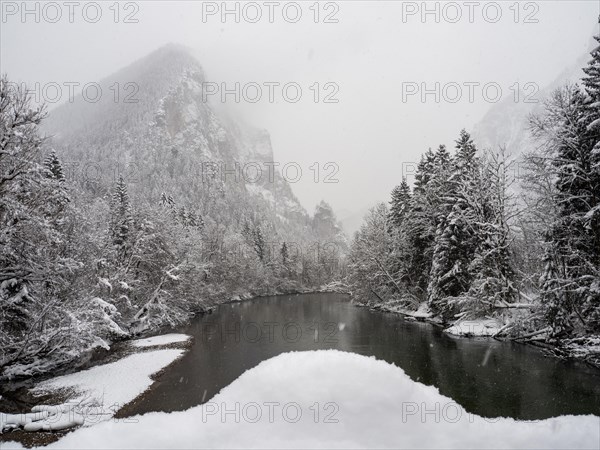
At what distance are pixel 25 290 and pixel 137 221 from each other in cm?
2119

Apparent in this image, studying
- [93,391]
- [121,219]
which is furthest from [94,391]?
[121,219]

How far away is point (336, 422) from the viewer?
30.0ft

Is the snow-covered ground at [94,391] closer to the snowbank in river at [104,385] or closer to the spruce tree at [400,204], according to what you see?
the snowbank in river at [104,385]

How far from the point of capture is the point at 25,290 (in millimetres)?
16344

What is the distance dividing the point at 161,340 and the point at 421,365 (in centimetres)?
1987

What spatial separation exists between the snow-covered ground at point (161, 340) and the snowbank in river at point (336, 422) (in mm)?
17520

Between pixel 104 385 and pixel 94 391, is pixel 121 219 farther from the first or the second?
pixel 94 391

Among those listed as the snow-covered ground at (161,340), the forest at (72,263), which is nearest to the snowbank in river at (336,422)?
the forest at (72,263)

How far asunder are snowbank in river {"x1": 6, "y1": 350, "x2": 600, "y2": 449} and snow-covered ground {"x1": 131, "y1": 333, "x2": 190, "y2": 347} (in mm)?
17520

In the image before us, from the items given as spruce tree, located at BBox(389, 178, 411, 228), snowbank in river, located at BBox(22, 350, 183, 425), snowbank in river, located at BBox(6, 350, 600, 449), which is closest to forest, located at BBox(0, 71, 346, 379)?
snowbank in river, located at BBox(22, 350, 183, 425)

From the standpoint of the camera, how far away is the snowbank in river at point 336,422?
858 cm

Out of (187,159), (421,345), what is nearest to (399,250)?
(421,345)

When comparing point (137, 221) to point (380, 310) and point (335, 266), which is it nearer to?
point (380, 310)

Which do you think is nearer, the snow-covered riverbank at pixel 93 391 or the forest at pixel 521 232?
the snow-covered riverbank at pixel 93 391
